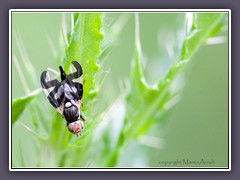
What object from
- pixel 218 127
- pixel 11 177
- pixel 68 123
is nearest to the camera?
pixel 68 123

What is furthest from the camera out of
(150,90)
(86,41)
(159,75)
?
(159,75)

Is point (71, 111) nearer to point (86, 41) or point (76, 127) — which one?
point (76, 127)

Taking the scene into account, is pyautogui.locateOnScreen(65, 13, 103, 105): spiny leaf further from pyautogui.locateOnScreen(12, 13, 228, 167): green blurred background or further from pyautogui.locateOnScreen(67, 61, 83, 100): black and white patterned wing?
pyautogui.locateOnScreen(12, 13, 228, 167): green blurred background

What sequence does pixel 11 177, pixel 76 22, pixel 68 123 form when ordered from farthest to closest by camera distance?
1. pixel 11 177
2. pixel 68 123
3. pixel 76 22

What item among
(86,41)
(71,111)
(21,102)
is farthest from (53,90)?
(86,41)

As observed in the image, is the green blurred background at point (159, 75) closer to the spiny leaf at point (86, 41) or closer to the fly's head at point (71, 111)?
the fly's head at point (71, 111)
